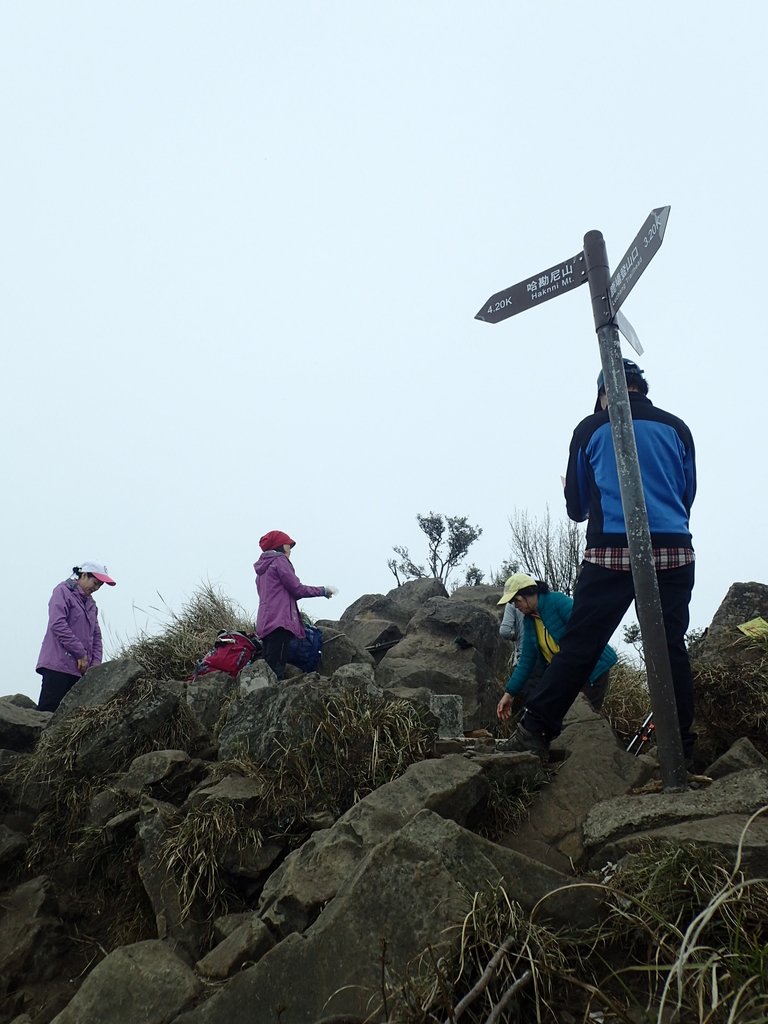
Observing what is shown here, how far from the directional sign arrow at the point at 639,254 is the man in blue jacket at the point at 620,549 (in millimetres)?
676

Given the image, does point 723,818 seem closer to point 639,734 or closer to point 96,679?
point 639,734

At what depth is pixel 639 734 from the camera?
17.8 ft

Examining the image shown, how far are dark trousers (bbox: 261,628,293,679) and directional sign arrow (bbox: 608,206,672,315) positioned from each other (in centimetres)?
519

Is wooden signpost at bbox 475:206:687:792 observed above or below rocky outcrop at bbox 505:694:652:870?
above

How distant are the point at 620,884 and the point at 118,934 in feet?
9.66

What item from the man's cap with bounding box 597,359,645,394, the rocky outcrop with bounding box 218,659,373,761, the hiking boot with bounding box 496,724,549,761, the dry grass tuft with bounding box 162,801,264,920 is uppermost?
the man's cap with bounding box 597,359,645,394

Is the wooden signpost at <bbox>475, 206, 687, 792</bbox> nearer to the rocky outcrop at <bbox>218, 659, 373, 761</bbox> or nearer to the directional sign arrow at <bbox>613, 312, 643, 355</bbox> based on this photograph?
the directional sign arrow at <bbox>613, 312, 643, 355</bbox>

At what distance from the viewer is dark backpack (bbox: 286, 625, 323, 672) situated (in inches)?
323

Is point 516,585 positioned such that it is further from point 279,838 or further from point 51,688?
point 51,688

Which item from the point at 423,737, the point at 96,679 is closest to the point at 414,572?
the point at 96,679

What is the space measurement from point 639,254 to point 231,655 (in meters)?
5.70

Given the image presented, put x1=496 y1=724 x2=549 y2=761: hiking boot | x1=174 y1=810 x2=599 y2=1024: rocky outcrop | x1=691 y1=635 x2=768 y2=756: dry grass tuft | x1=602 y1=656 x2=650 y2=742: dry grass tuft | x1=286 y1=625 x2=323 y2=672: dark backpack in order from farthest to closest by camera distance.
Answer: x1=286 y1=625 x2=323 y2=672: dark backpack, x1=602 y1=656 x2=650 y2=742: dry grass tuft, x1=691 y1=635 x2=768 y2=756: dry grass tuft, x1=496 y1=724 x2=549 y2=761: hiking boot, x1=174 y1=810 x2=599 y2=1024: rocky outcrop

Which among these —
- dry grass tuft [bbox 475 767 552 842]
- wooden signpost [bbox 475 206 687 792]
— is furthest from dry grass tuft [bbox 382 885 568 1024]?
wooden signpost [bbox 475 206 687 792]

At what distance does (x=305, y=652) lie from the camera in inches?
325
